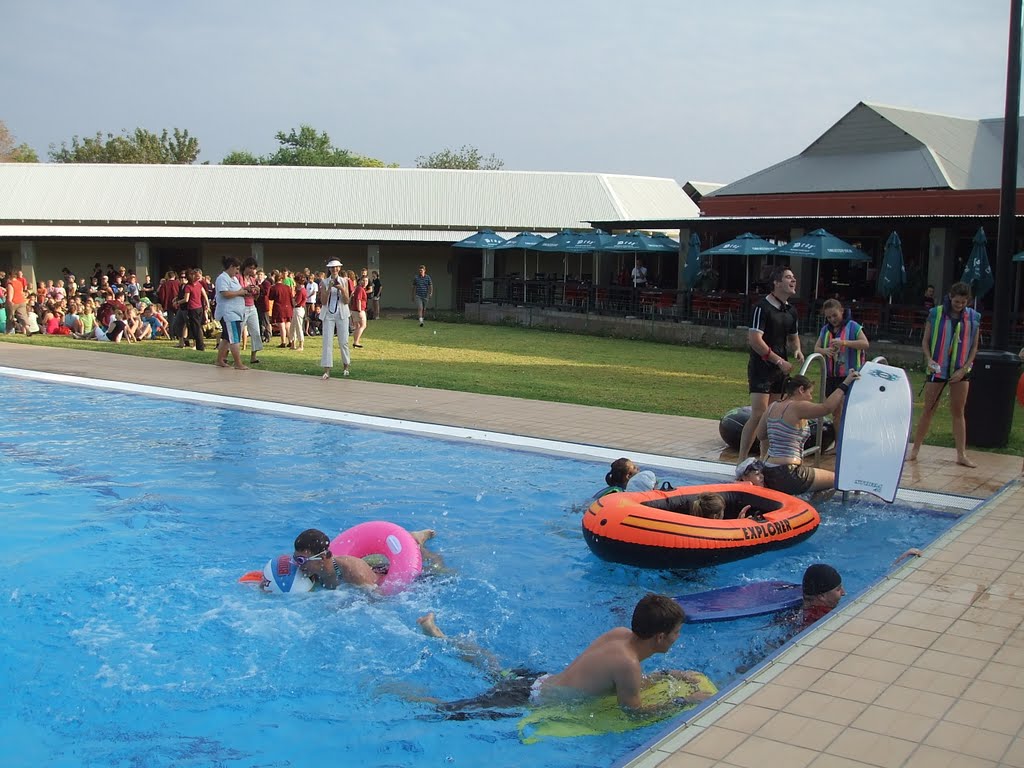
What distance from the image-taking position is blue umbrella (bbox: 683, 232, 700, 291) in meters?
24.3

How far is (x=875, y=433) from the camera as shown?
7.94 meters

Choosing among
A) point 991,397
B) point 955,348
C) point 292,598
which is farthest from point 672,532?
point 991,397

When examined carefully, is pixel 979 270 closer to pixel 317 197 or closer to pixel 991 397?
pixel 991 397

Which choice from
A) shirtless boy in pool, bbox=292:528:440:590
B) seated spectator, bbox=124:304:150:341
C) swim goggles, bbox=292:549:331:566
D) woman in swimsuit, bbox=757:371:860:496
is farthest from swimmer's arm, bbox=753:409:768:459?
seated spectator, bbox=124:304:150:341

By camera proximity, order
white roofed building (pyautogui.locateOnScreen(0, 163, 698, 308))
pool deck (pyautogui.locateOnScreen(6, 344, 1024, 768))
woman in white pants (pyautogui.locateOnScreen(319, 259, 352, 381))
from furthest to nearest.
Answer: white roofed building (pyautogui.locateOnScreen(0, 163, 698, 308)), woman in white pants (pyautogui.locateOnScreen(319, 259, 352, 381)), pool deck (pyautogui.locateOnScreen(6, 344, 1024, 768))

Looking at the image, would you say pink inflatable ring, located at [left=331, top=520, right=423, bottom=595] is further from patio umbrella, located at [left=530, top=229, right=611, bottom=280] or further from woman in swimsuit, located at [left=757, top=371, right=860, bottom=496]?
patio umbrella, located at [left=530, top=229, right=611, bottom=280]

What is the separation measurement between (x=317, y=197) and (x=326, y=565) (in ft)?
103

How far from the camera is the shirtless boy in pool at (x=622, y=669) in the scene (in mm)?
4508

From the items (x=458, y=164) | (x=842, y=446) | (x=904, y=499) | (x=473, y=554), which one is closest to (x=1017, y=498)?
(x=904, y=499)

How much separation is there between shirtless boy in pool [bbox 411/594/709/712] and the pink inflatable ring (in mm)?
1528

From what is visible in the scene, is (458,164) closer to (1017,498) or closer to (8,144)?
(8,144)

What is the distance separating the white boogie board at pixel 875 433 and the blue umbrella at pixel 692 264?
16.5m

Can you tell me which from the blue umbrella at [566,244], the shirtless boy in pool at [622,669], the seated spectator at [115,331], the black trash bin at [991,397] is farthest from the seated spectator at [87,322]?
the shirtless boy in pool at [622,669]

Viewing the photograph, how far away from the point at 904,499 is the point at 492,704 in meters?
4.89
